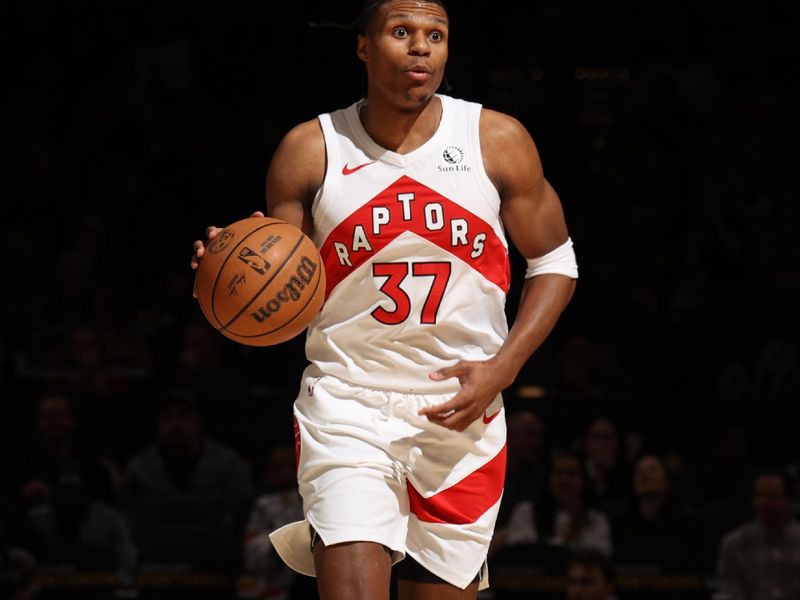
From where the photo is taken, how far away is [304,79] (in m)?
12.6

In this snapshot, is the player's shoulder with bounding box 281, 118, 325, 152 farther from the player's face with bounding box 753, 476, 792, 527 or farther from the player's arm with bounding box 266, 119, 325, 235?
the player's face with bounding box 753, 476, 792, 527

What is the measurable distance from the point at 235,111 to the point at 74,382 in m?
3.69

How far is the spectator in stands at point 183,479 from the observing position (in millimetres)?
8328

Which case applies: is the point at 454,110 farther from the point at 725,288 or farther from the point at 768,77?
the point at 768,77

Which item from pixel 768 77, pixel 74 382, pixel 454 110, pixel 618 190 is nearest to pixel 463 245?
pixel 454 110

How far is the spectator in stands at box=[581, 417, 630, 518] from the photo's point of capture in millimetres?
8477

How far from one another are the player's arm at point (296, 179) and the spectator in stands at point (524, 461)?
4234 millimetres

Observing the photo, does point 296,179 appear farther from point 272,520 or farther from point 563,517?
point 563,517

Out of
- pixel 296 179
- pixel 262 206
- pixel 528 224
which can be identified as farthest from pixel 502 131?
pixel 262 206

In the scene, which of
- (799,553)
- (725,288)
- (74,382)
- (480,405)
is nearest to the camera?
(480,405)

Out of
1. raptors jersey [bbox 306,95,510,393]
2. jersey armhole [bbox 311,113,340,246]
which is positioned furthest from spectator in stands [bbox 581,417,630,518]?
jersey armhole [bbox 311,113,340,246]

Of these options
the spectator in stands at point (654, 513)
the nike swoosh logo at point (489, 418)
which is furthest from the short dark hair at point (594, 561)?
the nike swoosh logo at point (489, 418)

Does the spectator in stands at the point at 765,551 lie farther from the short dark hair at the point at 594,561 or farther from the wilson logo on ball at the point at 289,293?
the wilson logo on ball at the point at 289,293

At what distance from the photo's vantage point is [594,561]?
25.0 ft
